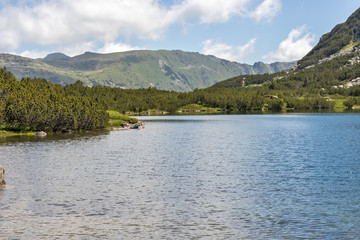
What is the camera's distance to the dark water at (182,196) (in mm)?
28594

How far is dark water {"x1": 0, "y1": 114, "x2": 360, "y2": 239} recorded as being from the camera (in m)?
28.6

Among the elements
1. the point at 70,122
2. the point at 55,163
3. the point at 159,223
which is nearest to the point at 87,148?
the point at 55,163

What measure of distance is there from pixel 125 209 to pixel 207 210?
8.58m

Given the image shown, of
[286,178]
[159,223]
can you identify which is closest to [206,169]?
[286,178]

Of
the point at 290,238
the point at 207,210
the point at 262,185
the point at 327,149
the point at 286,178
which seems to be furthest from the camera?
the point at 327,149

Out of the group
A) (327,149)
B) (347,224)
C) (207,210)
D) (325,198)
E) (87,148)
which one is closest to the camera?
(347,224)

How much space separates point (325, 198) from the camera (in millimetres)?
38094

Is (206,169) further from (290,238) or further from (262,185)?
(290,238)

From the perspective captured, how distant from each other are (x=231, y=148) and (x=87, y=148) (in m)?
37.4

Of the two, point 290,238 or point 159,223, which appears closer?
point 290,238

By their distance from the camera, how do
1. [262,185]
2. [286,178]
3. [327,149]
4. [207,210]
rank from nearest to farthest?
1. [207,210]
2. [262,185]
3. [286,178]
4. [327,149]

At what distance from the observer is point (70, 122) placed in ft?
433

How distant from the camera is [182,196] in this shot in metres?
40.2

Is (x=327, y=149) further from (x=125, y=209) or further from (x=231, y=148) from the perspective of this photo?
(x=125, y=209)
